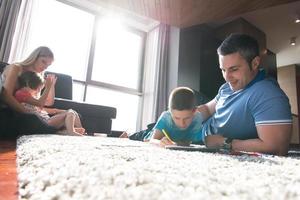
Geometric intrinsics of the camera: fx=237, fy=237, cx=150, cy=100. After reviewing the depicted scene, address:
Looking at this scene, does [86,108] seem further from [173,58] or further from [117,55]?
[117,55]

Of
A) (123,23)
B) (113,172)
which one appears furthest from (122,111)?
(113,172)

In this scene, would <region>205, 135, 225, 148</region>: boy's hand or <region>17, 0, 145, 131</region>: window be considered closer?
<region>205, 135, 225, 148</region>: boy's hand

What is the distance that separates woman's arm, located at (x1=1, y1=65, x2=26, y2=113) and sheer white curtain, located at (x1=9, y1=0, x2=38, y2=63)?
1.40 metres

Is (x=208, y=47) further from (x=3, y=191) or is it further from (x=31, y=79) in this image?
(x=3, y=191)

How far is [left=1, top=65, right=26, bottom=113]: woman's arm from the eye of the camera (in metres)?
1.58

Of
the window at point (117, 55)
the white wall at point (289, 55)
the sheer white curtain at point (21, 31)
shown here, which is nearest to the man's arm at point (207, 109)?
the sheer white curtain at point (21, 31)

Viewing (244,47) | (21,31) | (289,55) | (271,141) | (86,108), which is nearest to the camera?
(271,141)

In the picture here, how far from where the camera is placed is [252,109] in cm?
101

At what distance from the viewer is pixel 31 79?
1.76 meters

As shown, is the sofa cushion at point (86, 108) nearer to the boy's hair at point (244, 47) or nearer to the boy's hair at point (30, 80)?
the boy's hair at point (30, 80)

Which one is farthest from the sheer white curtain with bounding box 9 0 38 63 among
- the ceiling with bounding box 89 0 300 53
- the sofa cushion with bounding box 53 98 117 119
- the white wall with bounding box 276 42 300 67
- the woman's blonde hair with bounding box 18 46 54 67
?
the white wall with bounding box 276 42 300 67

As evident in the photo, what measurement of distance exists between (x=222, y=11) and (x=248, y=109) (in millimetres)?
2454

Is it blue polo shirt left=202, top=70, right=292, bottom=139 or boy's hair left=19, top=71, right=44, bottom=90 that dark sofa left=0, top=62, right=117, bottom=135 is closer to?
boy's hair left=19, top=71, right=44, bottom=90

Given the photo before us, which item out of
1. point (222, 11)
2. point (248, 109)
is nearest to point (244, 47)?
point (248, 109)
